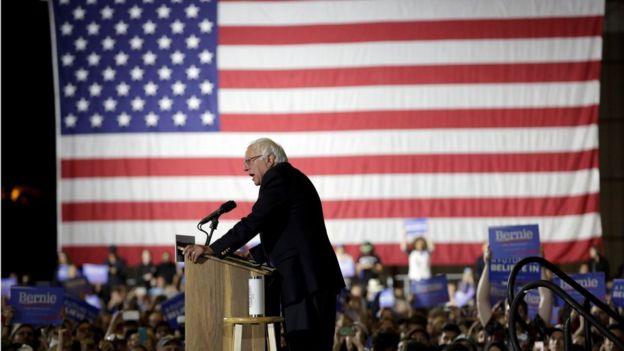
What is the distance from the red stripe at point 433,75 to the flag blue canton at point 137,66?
114 cm

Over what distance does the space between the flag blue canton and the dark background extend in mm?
4945

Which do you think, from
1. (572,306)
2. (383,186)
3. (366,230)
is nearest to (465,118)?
(383,186)

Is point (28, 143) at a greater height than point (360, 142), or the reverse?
point (28, 143)

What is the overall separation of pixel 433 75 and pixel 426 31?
67cm

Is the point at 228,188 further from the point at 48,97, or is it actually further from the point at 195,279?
the point at 195,279

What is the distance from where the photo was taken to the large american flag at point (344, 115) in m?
15.4

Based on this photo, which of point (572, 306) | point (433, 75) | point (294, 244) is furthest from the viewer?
point (433, 75)

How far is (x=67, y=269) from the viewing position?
1534cm

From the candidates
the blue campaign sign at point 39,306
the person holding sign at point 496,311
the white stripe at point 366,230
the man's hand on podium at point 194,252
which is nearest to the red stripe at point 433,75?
the white stripe at point 366,230

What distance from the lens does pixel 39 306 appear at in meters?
10.2

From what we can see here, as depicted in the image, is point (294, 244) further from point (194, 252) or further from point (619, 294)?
point (619, 294)

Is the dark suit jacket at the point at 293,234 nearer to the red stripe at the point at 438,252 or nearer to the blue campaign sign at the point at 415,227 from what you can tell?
the blue campaign sign at the point at 415,227

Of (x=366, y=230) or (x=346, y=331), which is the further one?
(x=366, y=230)

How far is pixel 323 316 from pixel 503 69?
35.9 feet
